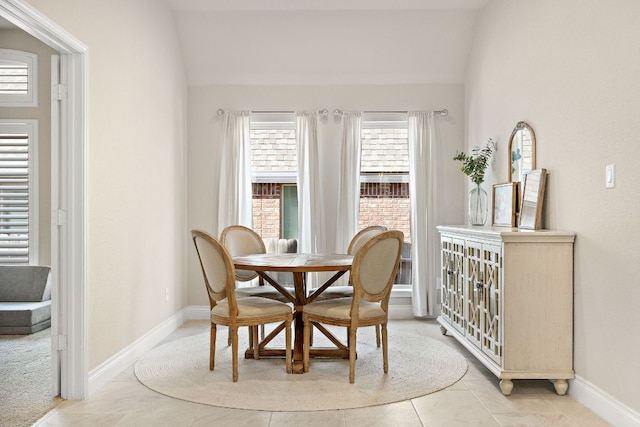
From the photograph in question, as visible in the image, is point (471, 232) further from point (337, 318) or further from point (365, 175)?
point (365, 175)

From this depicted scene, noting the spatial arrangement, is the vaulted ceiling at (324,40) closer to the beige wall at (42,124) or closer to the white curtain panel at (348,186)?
the white curtain panel at (348,186)

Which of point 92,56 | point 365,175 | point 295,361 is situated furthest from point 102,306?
point 365,175

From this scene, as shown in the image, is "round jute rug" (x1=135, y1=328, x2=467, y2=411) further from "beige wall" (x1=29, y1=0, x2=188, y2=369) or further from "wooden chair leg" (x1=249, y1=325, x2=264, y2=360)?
"beige wall" (x1=29, y1=0, x2=188, y2=369)

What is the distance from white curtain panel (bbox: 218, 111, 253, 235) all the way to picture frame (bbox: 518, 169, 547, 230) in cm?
265

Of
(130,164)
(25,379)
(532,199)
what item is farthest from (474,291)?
(25,379)

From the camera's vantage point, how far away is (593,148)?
2832mm

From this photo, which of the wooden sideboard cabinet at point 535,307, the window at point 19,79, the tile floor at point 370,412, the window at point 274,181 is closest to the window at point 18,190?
the window at point 19,79

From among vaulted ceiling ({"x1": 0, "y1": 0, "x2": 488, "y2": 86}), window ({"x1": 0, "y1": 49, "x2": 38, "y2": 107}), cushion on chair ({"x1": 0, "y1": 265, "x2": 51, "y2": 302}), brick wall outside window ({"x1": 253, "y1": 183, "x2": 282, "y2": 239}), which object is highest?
vaulted ceiling ({"x1": 0, "y1": 0, "x2": 488, "y2": 86})

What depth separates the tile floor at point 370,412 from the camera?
266 cm

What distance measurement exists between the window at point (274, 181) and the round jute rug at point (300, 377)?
1.52 meters

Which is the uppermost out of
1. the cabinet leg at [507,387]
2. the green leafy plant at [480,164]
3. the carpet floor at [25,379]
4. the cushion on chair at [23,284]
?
the green leafy plant at [480,164]

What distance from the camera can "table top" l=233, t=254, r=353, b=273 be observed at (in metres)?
3.36

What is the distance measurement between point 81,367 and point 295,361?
132 cm

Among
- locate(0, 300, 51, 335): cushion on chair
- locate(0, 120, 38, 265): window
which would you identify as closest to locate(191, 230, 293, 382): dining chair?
locate(0, 300, 51, 335): cushion on chair
